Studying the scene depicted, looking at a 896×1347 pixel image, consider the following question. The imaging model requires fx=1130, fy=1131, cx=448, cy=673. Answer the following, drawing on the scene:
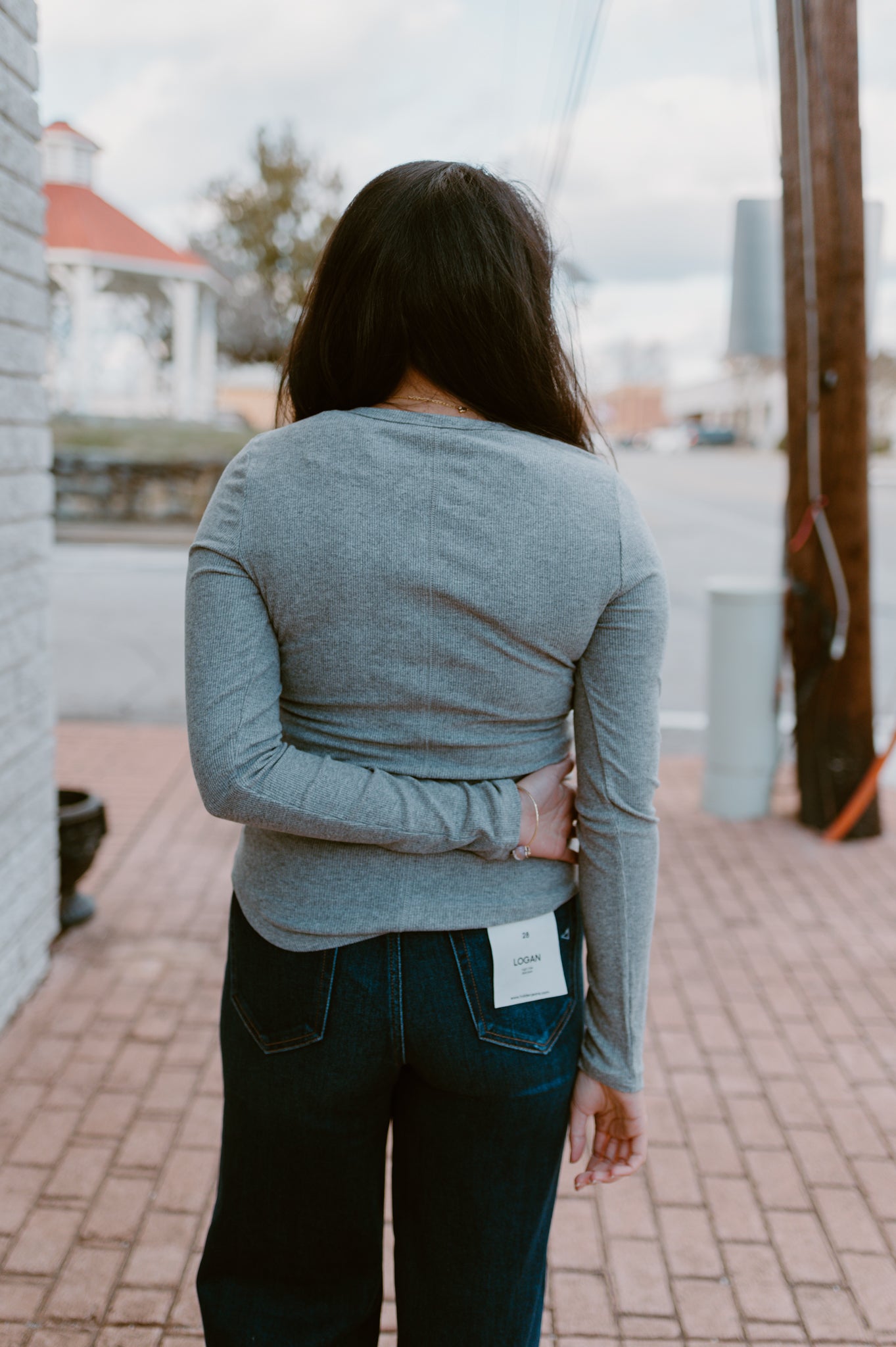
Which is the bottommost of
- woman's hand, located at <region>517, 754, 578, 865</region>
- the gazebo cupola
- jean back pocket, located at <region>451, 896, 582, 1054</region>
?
jean back pocket, located at <region>451, 896, 582, 1054</region>

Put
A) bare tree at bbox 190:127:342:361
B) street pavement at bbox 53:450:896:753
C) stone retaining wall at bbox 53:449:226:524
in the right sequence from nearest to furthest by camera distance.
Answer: street pavement at bbox 53:450:896:753
stone retaining wall at bbox 53:449:226:524
bare tree at bbox 190:127:342:361

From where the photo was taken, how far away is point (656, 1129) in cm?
301

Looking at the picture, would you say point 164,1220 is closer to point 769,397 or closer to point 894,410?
point 894,410

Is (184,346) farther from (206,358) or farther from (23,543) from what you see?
(23,543)

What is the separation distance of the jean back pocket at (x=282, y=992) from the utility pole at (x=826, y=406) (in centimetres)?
418

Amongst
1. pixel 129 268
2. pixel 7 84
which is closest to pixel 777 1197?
pixel 7 84

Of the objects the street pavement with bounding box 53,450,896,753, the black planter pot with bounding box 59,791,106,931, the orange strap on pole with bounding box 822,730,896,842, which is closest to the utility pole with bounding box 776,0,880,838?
the orange strap on pole with bounding box 822,730,896,842

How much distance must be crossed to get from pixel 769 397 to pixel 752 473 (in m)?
31.5

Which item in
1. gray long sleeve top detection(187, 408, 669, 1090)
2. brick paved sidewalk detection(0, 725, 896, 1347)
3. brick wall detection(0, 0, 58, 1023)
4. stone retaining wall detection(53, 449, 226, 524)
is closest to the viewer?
gray long sleeve top detection(187, 408, 669, 1090)

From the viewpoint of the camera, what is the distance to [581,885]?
1402 mm

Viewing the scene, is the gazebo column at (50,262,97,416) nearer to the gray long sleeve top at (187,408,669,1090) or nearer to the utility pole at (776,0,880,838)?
the utility pole at (776,0,880,838)

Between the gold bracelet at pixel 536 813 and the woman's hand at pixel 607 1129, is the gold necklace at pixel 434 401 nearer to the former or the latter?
the gold bracelet at pixel 536 813

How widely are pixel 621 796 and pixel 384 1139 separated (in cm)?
56

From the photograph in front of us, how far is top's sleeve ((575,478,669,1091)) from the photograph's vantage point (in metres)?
1.28
